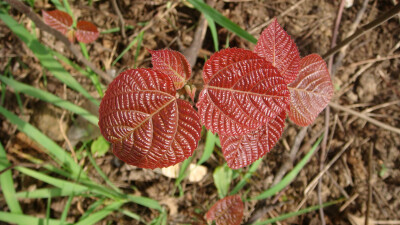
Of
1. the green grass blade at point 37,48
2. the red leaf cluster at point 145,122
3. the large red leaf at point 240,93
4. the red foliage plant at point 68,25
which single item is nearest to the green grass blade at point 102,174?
the green grass blade at point 37,48

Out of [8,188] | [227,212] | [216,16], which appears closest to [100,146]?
[8,188]

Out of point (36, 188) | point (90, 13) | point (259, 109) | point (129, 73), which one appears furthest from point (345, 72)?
point (36, 188)

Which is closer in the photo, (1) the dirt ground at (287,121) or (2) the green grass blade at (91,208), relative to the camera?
(2) the green grass blade at (91,208)

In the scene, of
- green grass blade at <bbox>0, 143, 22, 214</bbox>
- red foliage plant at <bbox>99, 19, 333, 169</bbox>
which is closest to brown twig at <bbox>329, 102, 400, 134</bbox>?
red foliage plant at <bbox>99, 19, 333, 169</bbox>

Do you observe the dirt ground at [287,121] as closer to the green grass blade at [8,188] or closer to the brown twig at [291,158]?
the brown twig at [291,158]

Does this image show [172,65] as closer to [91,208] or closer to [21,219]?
[91,208]

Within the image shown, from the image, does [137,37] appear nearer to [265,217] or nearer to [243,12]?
[243,12]
